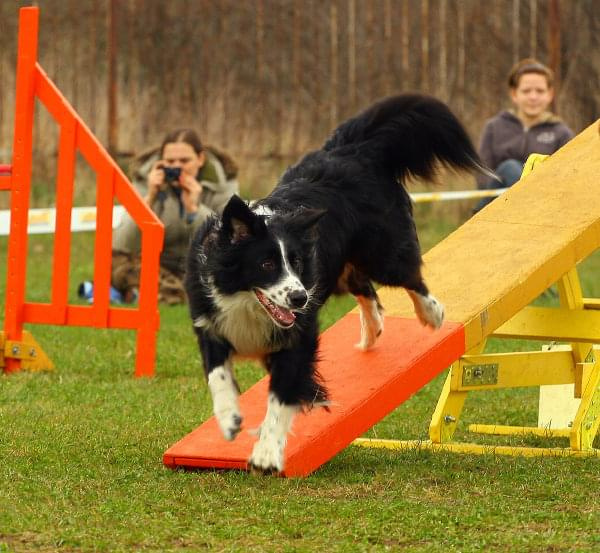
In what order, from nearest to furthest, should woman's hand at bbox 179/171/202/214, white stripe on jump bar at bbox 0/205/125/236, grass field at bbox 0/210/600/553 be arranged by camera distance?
grass field at bbox 0/210/600/553 → woman's hand at bbox 179/171/202/214 → white stripe on jump bar at bbox 0/205/125/236

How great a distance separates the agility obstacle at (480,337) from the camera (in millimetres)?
4723

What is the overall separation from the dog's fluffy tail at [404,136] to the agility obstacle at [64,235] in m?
1.80

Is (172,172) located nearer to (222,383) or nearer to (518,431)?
(518,431)

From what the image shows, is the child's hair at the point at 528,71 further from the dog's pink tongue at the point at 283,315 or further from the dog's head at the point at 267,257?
the dog's pink tongue at the point at 283,315

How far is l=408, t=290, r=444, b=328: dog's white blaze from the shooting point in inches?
204

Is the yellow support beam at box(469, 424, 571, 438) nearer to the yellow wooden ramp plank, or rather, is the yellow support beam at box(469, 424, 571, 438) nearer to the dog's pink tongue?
the yellow wooden ramp plank

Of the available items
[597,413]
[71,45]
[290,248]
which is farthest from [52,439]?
[71,45]

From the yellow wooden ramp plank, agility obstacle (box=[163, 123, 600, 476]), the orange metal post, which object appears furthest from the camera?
the orange metal post

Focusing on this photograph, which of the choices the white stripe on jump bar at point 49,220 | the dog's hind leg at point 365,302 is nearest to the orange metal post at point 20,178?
the dog's hind leg at point 365,302

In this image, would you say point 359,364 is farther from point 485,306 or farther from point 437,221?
point 437,221

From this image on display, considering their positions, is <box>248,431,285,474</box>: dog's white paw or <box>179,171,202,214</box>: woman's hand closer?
<box>248,431,285,474</box>: dog's white paw

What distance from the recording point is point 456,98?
48.5ft

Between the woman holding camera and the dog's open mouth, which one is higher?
the dog's open mouth

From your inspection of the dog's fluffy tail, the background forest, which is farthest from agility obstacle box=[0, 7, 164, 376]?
the background forest
